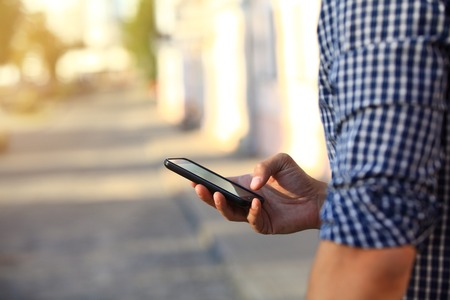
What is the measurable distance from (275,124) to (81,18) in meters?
114

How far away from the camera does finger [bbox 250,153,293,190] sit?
5.47 ft

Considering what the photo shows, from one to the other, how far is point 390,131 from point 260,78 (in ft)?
56.8

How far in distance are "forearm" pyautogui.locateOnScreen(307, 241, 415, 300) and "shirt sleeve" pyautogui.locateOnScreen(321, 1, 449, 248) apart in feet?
0.04

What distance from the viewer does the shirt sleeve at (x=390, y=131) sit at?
1.20m

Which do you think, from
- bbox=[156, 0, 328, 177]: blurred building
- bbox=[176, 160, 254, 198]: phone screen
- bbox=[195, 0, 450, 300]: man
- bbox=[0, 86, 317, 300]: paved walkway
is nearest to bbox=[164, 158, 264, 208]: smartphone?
bbox=[176, 160, 254, 198]: phone screen

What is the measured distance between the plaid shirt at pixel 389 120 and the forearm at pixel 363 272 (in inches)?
0.5

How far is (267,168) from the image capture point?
5.65 feet

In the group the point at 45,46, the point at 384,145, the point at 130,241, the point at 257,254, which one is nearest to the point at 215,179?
the point at 384,145

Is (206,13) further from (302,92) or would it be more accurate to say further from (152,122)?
(302,92)

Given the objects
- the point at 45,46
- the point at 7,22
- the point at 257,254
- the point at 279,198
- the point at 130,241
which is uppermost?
the point at 279,198

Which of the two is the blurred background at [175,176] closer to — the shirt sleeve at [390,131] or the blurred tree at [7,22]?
the blurred tree at [7,22]

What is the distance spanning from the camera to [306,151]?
14.2 metres

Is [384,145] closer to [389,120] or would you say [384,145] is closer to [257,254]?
[389,120]

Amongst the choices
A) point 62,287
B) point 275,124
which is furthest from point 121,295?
point 275,124
